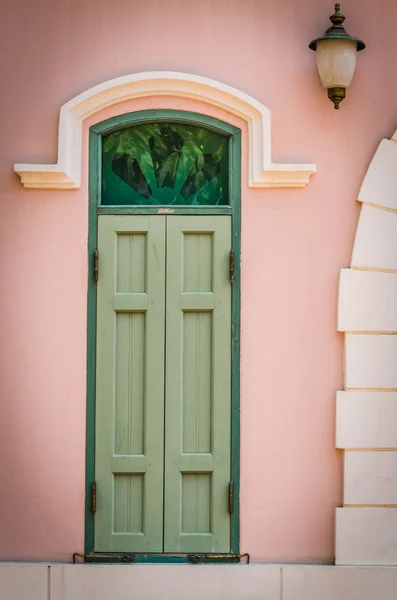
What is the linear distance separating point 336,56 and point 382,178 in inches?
32.4

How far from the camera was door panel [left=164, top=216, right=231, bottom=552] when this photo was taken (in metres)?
6.30

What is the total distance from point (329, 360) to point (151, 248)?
53.3 inches

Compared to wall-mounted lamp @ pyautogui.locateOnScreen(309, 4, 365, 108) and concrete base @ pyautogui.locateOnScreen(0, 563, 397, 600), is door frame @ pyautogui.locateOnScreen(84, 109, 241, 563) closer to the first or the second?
concrete base @ pyautogui.locateOnScreen(0, 563, 397, 600)

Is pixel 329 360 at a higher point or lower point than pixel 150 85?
lower

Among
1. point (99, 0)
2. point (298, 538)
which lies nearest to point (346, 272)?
point (298, 538)

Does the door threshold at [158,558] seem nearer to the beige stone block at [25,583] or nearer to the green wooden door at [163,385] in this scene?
the green wooden door at [163,385]

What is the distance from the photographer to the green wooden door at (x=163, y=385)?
20.7 feet

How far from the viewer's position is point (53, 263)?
20.9 ft

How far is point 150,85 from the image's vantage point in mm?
6324

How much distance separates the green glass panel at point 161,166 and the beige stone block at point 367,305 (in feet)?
3.47

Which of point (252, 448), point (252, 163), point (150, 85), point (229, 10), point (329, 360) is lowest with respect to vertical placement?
point (252, 448)

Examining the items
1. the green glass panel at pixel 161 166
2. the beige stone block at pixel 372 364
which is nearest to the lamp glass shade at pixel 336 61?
the green glass panel at pixel 161 166

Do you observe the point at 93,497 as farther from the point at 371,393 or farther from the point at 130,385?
Answer: the point at 371,393

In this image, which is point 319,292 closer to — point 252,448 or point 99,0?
point 252,448
